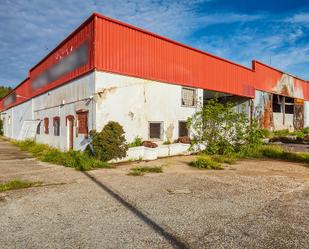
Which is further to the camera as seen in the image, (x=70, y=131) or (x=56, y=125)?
(x=56, y=125)

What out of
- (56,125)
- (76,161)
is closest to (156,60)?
(76,161)

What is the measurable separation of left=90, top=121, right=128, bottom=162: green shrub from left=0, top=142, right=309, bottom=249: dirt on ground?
2.32 meters

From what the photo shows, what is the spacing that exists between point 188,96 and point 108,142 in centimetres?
732

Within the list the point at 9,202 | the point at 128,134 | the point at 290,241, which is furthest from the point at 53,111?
the point at 290,241

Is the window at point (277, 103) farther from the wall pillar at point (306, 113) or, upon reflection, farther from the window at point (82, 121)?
the window at point (82, 121)

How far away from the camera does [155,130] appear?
1514 cm

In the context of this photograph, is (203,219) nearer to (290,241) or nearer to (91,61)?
(290,241)

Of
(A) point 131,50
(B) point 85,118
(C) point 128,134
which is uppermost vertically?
(A) point 131,50

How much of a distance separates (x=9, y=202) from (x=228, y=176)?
260 inches

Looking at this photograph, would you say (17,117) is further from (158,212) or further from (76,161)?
(158,212)

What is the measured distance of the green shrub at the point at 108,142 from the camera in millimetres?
11602

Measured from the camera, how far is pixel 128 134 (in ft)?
44.8

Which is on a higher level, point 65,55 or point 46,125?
point 65,55

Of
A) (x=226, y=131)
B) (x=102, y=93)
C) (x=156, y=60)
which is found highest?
(x=156, y=60)
